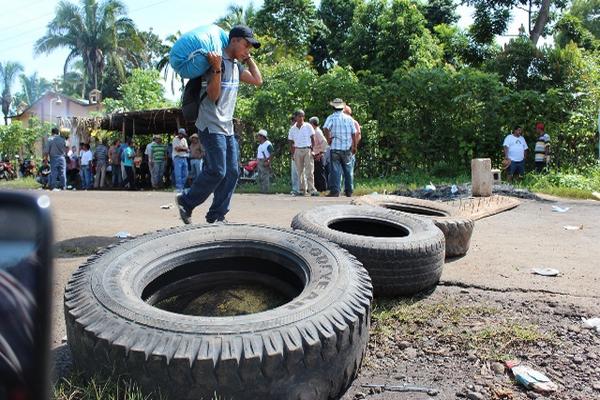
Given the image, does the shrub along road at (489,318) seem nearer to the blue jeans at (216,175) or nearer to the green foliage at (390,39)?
the blue jeans at (216,175)

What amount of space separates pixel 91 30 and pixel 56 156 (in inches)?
1240

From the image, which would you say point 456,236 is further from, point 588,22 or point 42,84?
point 42,84

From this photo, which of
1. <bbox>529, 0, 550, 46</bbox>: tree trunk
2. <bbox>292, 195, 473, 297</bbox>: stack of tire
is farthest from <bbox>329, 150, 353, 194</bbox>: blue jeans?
<bbox>529, 0, 550, 46</bbox>: tree trunk

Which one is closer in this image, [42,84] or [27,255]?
[27,255]

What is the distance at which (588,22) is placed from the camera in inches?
1257

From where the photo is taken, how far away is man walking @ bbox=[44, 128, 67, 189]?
13.8m

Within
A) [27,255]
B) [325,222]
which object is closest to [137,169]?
[325,222]

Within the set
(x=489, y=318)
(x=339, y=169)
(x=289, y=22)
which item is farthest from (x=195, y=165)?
(x=289, y=22)

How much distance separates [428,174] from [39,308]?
13.2 meters

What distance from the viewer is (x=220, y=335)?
195 centimetres

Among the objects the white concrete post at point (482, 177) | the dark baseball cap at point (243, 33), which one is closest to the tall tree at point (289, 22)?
the white concrete post at point (482, 177)

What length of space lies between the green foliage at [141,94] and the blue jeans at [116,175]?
A: 7.41 meters

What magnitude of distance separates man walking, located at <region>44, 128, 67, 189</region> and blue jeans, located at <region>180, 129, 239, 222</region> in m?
11.0

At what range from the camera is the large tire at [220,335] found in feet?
6.14
